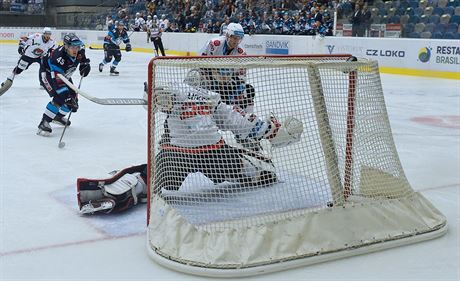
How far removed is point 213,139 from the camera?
2947mm

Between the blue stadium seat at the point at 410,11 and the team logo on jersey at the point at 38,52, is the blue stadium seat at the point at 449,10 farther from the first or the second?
the team logo on jersey at the point at 38,52

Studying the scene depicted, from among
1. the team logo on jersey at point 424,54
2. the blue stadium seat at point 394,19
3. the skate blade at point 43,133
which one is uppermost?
the blue stadium seat at point 394,19

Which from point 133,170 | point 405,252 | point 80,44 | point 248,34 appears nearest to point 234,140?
point 133,170

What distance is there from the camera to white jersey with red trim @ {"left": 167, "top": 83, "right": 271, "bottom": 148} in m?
2.81

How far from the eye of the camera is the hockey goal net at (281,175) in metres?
2.58

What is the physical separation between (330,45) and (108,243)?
1102 centimetres

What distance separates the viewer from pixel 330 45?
13164 mm

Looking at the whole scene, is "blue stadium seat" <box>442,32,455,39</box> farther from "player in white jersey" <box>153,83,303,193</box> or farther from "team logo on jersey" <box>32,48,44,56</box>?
"player in white jersey" <box>153,83,303,193</box>

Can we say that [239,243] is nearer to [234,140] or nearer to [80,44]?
[234,140]

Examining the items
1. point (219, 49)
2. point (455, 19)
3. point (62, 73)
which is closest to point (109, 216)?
point (219, 49)

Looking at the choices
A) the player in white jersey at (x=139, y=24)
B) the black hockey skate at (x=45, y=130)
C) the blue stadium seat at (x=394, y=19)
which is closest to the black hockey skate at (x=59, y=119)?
the black hockey skate at (x=45, y=130)

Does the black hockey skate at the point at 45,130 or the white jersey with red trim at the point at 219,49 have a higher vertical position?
the white jersey with red trim at the point at 219,49

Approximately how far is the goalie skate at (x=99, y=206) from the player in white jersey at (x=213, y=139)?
0.41 meters

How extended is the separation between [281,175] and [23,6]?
27.1m
